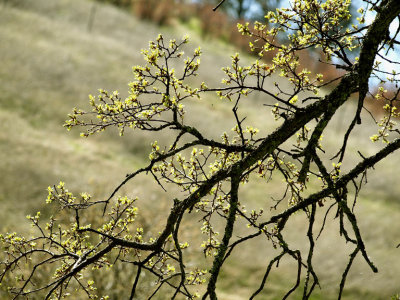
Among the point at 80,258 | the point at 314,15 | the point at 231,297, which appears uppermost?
the point at 231,297

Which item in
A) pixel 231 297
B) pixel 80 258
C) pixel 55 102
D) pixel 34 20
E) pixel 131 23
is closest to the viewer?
pixel 80 258

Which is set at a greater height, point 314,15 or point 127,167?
point 127,167

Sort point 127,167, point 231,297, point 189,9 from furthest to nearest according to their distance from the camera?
point 189,9 → point 127,167 → point 231,297

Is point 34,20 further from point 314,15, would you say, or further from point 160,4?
point 314,15

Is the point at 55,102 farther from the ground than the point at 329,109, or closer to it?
farther from the ground

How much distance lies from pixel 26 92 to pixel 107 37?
9.98 m

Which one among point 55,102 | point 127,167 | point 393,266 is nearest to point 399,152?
point 393,266

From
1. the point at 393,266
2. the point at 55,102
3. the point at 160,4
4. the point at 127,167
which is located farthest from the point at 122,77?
the point at 393,266

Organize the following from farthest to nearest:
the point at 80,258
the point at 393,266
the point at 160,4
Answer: the point at 160,4 < the point at 393,266 < the point at 80,258

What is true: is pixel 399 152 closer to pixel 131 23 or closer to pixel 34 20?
pixel 131 23

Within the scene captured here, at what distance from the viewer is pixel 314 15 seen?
3.87 m

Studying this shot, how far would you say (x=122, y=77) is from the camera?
2536cm

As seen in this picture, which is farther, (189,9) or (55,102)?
(189,9)

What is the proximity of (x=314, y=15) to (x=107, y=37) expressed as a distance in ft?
92.6
